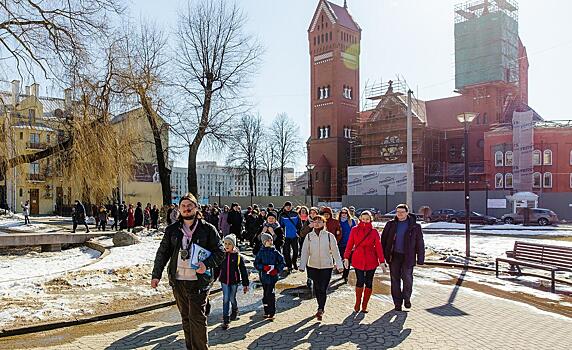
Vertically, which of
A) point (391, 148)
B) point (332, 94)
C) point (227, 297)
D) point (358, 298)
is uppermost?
point (332, 94)

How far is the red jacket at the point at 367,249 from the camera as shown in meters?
8.70

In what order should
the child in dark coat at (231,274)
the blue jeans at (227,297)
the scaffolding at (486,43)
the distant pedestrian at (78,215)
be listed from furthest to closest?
the scaffolding at (486,43), the distant pedestrian at (78,215), the child in dark coat at (231,274), the blue jeans at (227,297)

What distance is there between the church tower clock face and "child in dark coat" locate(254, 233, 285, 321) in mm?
55722

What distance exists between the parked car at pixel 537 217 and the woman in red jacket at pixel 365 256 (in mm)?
34876

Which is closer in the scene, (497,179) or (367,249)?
(367,249)

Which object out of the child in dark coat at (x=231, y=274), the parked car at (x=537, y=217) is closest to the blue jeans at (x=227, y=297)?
the child in dark coat at (x=231, y=274)

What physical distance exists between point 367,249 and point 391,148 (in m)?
56.7

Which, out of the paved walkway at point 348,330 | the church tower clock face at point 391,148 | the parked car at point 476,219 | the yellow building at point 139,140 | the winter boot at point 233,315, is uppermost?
the church tower clock face at point 391,148

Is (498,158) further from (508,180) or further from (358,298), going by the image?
(358,298)

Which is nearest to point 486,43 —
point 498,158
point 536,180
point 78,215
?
point 498,158

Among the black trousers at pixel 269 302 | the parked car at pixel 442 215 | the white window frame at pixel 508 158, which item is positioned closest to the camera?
the black trousers at pixel 269 302

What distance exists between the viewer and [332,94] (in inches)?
2736

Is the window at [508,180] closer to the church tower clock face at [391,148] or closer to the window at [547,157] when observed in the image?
the window at [547,157]

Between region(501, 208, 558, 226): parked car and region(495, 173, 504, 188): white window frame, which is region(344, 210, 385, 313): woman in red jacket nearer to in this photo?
region(501, 208, 558, 226): parked car
